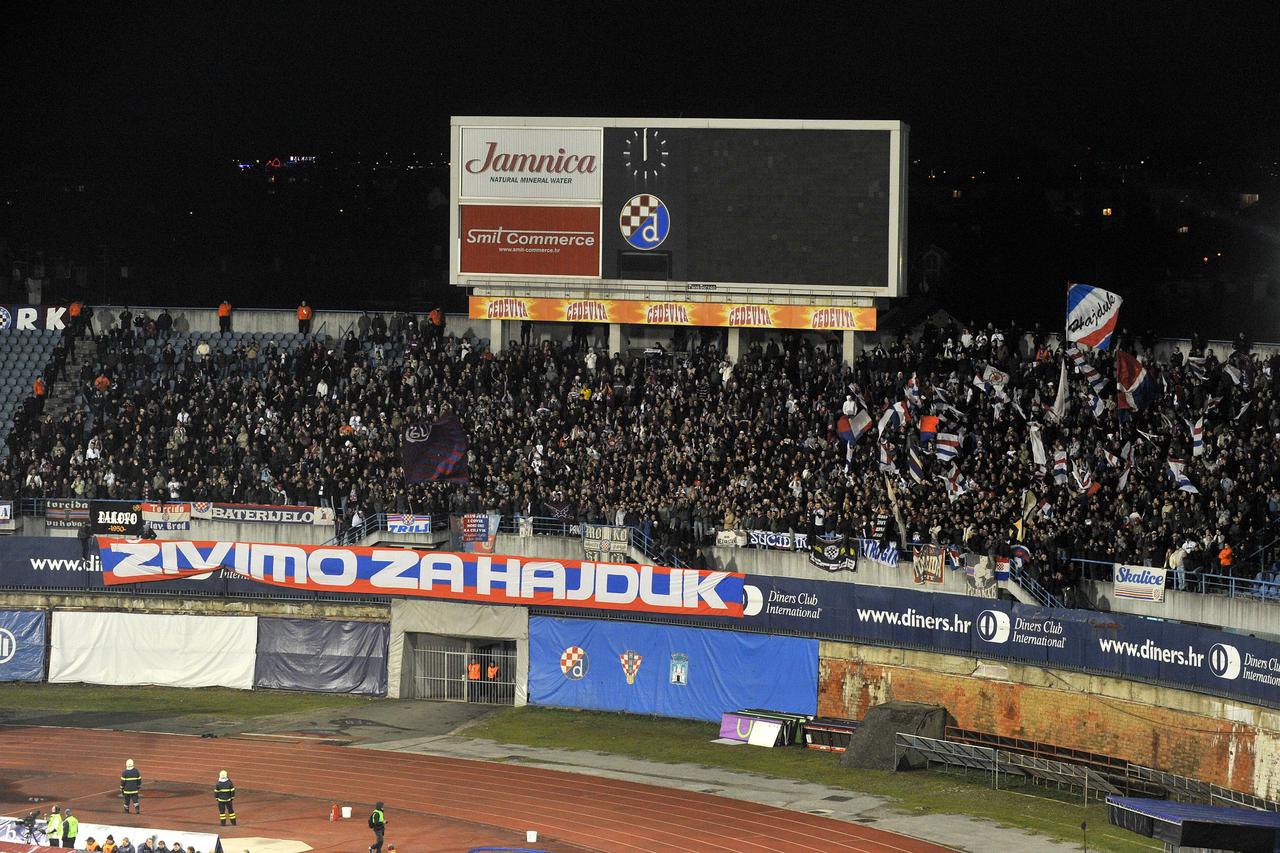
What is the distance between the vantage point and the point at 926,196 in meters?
103

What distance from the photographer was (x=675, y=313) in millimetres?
51938

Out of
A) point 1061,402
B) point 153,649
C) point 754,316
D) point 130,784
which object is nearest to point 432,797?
point 130,784

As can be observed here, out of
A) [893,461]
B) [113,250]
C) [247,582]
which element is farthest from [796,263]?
[113,250]

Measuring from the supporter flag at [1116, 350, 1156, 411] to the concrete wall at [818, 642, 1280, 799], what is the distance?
287 inches

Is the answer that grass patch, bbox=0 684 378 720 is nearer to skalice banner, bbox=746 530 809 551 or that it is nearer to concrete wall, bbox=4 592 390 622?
concrete wall, bbox=4 592 390 622

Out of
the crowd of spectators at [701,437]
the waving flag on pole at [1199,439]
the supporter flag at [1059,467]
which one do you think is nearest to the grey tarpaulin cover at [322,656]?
the crowd of spectators at [701,437]

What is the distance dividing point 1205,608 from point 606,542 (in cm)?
1557

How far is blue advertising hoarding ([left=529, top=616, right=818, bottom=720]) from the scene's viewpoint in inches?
1767

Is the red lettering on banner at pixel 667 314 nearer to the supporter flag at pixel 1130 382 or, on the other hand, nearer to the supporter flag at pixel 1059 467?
the supporter flag at pixel 1059 467

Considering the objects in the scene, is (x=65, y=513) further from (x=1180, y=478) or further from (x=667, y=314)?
(x=1180, y=478)

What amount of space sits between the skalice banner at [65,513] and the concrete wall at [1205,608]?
91.2 feet

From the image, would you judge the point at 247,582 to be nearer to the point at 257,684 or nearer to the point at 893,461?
the point at 257,684

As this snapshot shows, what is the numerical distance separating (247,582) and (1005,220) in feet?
202

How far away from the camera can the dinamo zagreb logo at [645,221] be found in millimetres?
51688
